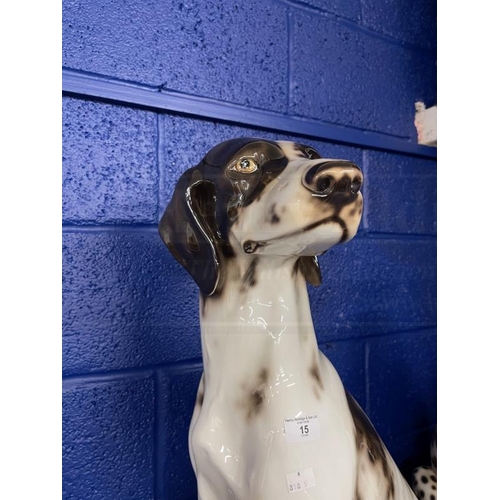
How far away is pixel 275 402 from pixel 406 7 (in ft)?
2.26

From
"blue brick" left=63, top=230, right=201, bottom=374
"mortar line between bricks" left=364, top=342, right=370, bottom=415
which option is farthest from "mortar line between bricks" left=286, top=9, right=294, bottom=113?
"mortar line between bricks" left=364, top=342, right=370, bottom=415

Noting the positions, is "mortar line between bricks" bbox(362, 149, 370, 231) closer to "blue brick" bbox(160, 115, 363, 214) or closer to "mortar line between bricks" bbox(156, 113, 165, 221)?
"blue brick" bbox(160, 115, 363, 214)

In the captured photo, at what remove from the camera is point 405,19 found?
84cm

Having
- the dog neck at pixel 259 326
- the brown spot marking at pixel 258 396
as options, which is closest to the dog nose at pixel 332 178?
the dog neck at pixel 259 326

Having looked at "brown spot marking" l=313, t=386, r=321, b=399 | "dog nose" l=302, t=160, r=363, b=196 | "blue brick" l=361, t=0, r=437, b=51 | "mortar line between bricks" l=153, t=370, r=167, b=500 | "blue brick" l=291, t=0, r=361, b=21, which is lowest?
"mortar line between bricks" l=153, t=370, r=167, b=500

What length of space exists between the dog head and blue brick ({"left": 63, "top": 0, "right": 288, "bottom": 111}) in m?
0.24

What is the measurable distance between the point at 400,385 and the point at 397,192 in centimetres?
37

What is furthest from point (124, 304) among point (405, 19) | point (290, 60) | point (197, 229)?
point (405, 19)

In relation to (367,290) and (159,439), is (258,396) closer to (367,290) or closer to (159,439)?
(159,439)

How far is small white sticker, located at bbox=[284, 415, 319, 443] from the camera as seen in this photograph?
51cm

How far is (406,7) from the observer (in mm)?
825

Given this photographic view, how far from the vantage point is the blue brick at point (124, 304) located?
641 mm
